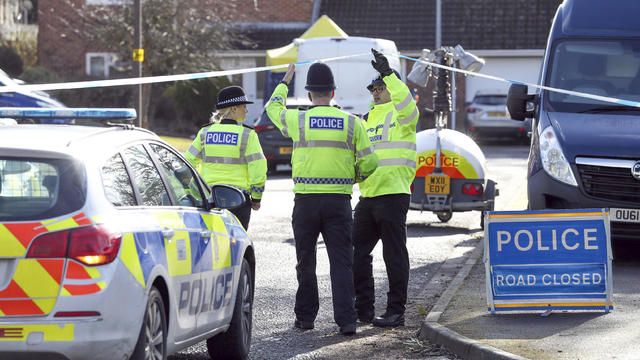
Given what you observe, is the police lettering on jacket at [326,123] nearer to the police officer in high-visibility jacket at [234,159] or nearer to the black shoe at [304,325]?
the police officer in high-visibility jacket at [234,159]

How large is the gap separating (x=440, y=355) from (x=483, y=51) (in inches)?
1370

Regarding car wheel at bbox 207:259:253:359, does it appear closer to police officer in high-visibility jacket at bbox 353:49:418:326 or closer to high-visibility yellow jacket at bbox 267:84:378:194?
high-visibility yellow jacket at bbox 267:84:378:194

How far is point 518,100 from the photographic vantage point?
1247 centimetres

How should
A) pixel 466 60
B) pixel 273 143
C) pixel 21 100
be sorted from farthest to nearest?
pixel 273 143
pixel 21 100
pixel 466 60

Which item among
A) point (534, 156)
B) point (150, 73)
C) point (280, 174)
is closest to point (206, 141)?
point (534, 156)

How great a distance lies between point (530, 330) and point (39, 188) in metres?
3.92

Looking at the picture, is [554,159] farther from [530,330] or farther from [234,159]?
[530,330]

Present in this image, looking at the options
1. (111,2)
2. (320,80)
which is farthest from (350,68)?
(320,80)

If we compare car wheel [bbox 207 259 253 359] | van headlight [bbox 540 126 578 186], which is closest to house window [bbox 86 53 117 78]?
van headlight [bbox 540 126 578 186]

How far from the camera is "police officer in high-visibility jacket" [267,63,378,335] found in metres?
8.73

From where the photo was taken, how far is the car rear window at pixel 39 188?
5.51 metres

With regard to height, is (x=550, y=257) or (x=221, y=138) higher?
(x=221, y=138)

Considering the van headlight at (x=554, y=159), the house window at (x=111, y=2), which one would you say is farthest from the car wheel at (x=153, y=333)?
the house window at (x=111, y=2)

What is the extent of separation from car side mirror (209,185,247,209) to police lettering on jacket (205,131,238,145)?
92.6 inches
